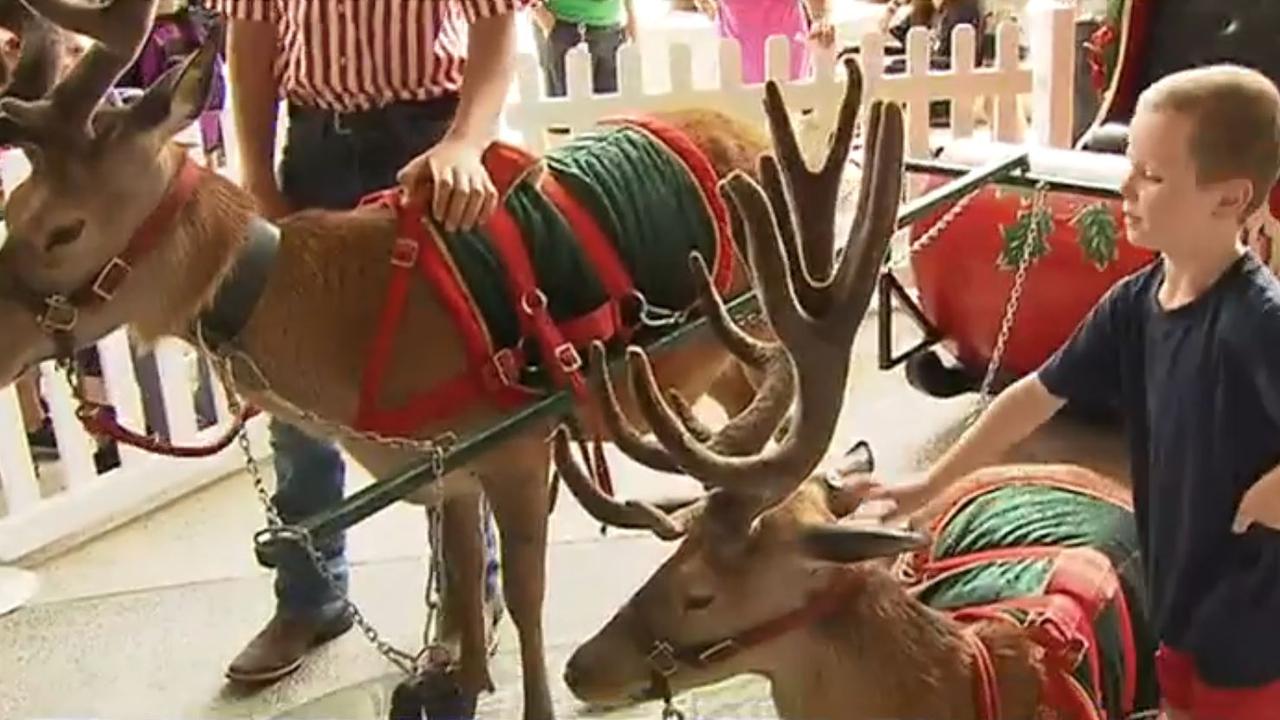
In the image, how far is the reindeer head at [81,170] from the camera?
1811 mm

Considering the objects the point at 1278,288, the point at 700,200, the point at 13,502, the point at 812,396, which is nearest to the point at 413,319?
the point at 700,200

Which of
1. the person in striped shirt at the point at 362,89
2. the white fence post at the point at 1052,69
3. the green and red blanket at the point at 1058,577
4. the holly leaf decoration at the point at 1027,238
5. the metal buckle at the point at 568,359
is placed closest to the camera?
the green and red blanket at the point at 1058,577

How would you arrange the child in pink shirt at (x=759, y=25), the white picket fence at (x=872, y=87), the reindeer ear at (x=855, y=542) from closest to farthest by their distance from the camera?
the reindeer ear at (x=855, y=542) → the white picket fence at (x=872, y=87) → the child in pink shirt at (x=759, y=25)

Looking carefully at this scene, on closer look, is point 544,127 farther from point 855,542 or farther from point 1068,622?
point 855,542

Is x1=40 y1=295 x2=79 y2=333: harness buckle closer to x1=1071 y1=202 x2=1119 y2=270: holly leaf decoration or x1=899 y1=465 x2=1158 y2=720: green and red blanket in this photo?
x1=899 y1=465 x2=1158 y2=720: green and red blanket

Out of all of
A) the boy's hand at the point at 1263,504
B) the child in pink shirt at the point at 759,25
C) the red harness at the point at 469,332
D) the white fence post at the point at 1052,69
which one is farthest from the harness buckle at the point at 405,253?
the child in pink shirt at the point at 759,25

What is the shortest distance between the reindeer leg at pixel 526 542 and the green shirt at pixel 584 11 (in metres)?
2.94

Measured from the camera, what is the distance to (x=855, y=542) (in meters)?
1.49

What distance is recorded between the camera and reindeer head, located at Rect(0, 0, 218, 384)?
1811 millimetres

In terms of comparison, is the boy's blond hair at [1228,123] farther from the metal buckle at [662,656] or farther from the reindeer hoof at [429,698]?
the reindeer hoof at [429,698]

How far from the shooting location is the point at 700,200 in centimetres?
225

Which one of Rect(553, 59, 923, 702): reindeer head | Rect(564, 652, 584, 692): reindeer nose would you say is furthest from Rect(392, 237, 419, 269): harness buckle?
Rect(564, 652, 584, 692): reindeer nose

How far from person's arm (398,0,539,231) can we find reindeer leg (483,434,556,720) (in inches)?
11.8

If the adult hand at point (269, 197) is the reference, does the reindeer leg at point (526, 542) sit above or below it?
below
